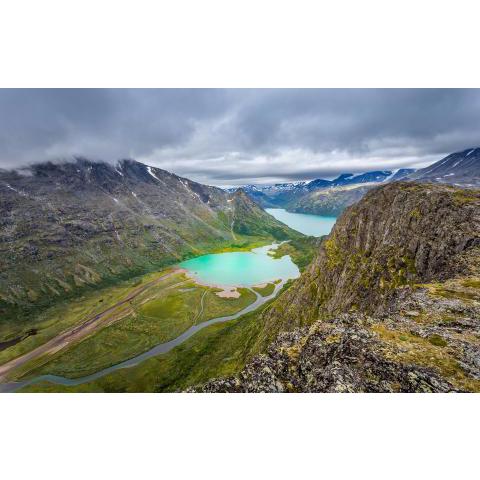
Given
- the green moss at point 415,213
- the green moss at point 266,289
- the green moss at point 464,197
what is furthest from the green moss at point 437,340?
→ the green moss at point 266,289

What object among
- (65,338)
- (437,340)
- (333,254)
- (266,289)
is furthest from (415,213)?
(65,338)

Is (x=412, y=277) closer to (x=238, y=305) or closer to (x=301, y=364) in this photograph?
(x=301, y=364)

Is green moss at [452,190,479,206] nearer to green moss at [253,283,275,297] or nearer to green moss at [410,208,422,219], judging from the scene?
green moss at [410,208,422,219]

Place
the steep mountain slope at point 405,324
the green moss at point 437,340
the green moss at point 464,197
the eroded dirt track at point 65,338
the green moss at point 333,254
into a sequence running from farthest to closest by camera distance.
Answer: the eroded dirt track at point 65,338
the green moss at point 333,254
the green moss at point 464,197
the green moss at point 437,340
the steep mountain slope at point 405,324

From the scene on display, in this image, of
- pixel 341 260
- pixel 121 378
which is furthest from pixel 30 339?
pixel 341 260

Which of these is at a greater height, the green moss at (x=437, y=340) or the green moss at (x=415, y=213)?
the green moss at (x=415, y=213)

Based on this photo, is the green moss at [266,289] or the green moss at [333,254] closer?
the green moss at [333,254]

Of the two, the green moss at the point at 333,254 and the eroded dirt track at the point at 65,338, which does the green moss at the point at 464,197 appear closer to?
the green moss at the point at 333,254

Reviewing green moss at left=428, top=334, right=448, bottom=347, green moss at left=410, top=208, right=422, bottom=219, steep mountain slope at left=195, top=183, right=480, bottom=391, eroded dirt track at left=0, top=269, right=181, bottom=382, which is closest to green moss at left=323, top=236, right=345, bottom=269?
steep mountain slope at left=195, top=183, right=480, bottom=391
